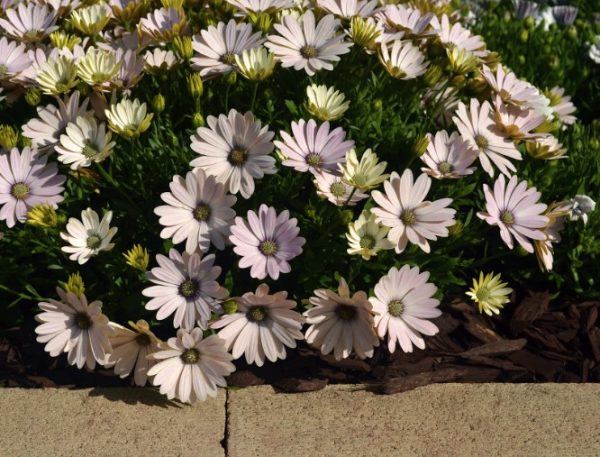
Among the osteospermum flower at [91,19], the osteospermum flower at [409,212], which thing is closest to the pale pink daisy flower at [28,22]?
the osteospermum flower at [91,19]

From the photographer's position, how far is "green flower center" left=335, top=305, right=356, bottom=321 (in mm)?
2527

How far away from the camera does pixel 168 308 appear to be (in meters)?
2.46

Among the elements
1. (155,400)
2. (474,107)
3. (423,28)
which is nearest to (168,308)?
(155,400)

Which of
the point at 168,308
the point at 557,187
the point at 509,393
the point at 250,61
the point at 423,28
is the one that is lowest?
the point at 509,393

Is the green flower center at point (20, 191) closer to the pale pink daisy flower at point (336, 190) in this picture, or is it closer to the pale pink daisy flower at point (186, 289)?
the pale pink daisy flower at point (186, 289)

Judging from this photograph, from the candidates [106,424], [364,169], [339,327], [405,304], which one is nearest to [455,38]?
[364,169]

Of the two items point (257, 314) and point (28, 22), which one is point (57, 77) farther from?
point (257, 314)

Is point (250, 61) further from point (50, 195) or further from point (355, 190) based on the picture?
point (50, 195)

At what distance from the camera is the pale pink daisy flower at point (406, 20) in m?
3.18

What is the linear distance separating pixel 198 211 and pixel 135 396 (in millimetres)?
618

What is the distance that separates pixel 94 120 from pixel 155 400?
0.95m

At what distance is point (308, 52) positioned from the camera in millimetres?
2973

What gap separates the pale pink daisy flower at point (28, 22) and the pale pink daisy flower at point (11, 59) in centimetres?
11

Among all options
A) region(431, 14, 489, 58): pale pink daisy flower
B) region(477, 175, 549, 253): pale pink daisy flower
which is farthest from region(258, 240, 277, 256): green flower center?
region(431, 14, 489, 58): pale pink daisy flower
